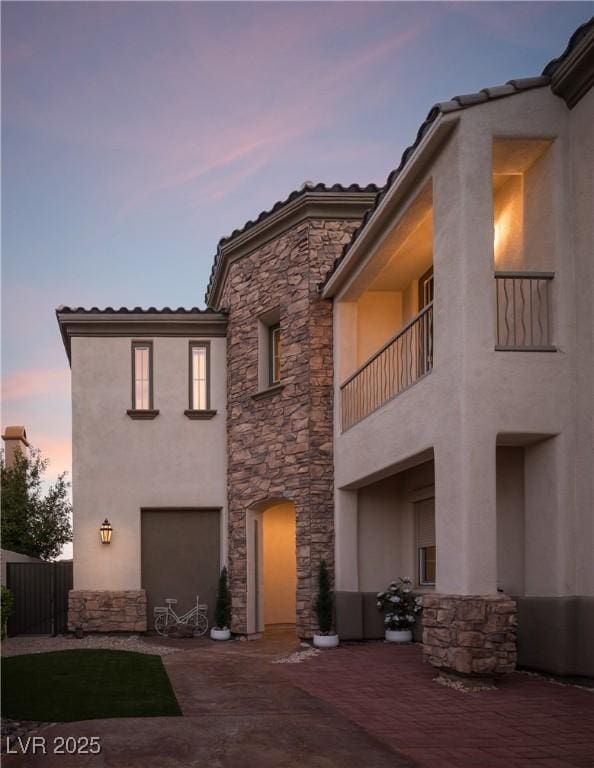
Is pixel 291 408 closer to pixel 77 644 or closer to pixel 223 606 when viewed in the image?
pixel 223 606

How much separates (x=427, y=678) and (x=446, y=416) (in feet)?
10.0

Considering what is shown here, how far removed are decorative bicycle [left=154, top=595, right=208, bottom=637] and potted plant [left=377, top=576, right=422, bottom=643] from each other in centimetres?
417

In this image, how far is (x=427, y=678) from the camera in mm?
9180

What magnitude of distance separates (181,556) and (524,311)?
9246 mm

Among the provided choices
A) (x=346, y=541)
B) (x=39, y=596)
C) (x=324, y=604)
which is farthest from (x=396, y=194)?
(x=39, y=596)

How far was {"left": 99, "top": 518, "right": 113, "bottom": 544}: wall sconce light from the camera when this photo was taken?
15648 mm

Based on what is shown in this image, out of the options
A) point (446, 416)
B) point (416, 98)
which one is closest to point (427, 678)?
point (446, 416)

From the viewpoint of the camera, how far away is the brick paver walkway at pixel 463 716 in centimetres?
595

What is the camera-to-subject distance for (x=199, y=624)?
15.5m

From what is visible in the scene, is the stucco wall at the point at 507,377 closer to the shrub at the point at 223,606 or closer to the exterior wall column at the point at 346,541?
the exterior wall column at the point at 346,541

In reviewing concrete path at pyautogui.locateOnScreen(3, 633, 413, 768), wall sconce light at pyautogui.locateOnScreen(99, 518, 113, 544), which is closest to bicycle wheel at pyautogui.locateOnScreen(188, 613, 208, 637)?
wall sconce light at pyautogui.locateOnScreen(99, 518, 113, 544)

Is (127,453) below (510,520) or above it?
above

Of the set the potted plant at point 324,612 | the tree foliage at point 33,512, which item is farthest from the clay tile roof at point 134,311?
the tree foliage at point 33,512

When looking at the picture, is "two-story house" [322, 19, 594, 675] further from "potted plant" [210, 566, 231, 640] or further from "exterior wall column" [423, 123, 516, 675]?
"potted plant" [210, 566, 231, 640]
